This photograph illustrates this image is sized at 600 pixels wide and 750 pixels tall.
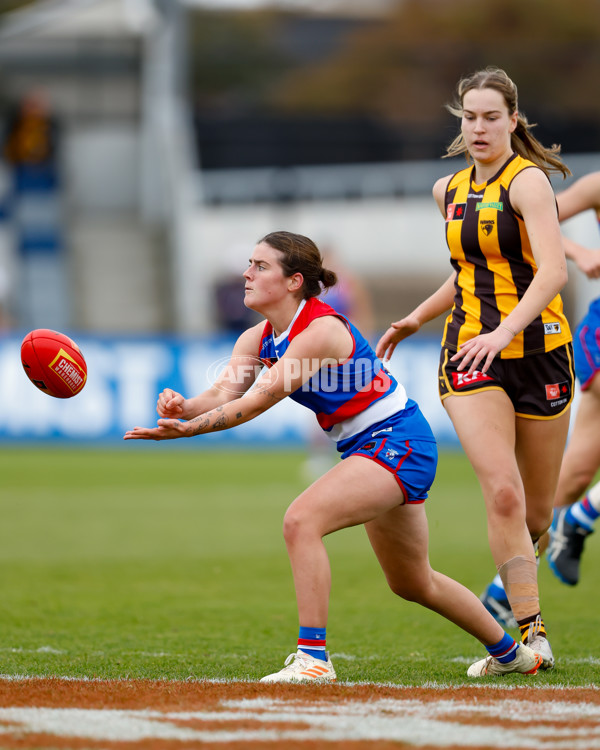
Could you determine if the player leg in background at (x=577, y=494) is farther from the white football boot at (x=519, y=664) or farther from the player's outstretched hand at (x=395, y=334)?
the white football boot at (x=519, y=664)

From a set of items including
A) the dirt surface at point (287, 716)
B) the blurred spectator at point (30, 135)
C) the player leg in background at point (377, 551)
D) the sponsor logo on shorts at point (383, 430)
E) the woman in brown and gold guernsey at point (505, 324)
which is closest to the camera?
the dirt surface at point (287, 716)

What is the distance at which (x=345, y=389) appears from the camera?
4777 millimetres

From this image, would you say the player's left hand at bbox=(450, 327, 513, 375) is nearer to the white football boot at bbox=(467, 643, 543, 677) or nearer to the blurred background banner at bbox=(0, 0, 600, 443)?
the white football boot at bbox=(467, 643, 543, 677)

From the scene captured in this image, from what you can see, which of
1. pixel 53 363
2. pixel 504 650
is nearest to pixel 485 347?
pixel 504 650

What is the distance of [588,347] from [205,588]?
2791 mm

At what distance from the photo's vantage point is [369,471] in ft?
15.1

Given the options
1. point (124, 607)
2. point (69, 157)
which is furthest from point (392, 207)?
point (124, 607)

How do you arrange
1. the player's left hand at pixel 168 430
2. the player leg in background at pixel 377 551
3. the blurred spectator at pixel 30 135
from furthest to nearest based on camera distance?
the blurred spectator at pixel 30 135
the player leg in background at pixel 377 551
the player's left hand at pixel 168 430

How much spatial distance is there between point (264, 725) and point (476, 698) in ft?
2.96

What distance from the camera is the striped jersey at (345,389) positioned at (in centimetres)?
477

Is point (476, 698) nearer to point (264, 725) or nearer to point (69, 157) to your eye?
point (264, 725)

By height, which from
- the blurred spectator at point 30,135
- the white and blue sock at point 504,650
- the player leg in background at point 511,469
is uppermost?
the blurred spectator at point 30,135

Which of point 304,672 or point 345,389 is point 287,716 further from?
point 345,389

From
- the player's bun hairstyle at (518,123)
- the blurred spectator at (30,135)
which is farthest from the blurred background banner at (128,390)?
the blurred spectator at (30,135)
